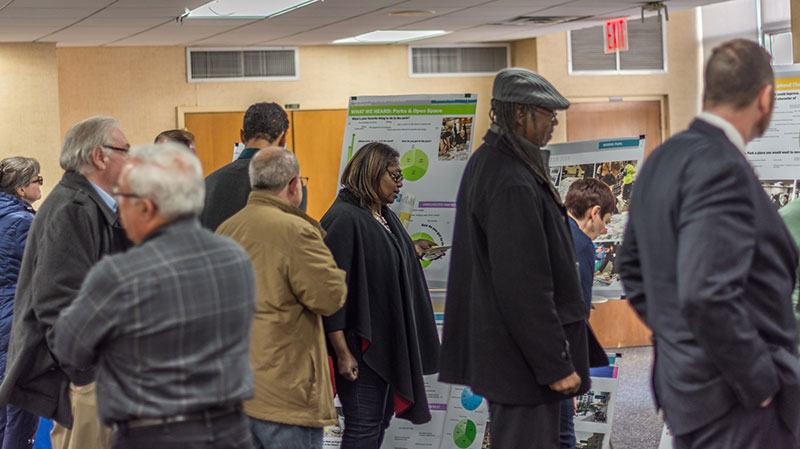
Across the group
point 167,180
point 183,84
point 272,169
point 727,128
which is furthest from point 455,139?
point 183,84

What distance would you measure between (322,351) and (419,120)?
1746mm

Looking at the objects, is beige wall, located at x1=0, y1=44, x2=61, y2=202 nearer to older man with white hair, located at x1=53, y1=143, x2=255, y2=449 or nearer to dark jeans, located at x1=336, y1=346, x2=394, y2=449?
dark jeans, located at x1=336, y1=346, x2=394, y2=449

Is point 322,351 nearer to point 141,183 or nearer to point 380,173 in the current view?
point 380,173

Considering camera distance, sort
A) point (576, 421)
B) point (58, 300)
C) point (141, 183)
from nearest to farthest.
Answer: point (141, 183) < point (58, 300) < point (576, 421)

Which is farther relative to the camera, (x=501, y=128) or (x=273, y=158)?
(x=273, y=158)

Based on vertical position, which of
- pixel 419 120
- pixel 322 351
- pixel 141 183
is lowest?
pixel 322 351

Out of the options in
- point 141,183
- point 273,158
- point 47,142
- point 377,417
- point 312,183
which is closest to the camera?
point 141,183

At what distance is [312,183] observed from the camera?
30.9ft

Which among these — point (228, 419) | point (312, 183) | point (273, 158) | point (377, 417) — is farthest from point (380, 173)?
point (312, 183)

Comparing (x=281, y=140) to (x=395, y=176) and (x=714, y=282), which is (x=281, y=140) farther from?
(x=714, y=282)

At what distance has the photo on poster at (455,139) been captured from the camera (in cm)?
445

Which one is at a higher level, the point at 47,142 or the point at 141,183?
the point at 47,142

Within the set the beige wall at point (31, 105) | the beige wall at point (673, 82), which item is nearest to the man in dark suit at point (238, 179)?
the beige wall at point (31, 105)

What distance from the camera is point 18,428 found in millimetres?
4348
